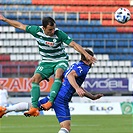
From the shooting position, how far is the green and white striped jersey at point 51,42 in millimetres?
9633

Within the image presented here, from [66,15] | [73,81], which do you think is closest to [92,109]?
[66,15]

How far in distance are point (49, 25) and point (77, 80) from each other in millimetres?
993

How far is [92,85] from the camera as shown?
85.1 feet

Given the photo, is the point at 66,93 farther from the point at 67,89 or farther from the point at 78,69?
the point at 78,69

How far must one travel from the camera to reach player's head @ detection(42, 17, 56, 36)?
9297mm

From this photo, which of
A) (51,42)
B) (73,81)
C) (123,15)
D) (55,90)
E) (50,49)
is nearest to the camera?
(73,81)

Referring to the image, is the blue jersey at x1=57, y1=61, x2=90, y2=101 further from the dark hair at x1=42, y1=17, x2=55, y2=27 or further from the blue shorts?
the dark hair at x1=42, y1=17, x2=55, y2=27

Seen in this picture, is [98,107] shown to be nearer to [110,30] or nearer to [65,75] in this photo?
[110,30]

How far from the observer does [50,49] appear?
9773 millimetres

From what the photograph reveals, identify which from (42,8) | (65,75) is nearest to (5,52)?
(42,8)

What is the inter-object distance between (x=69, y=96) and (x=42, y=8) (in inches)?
879

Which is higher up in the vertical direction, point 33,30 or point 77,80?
point 33,30

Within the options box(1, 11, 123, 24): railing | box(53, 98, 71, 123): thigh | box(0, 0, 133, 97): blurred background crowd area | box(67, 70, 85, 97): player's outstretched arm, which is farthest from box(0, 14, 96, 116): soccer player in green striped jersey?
box(1, 11, 123, 24): railing

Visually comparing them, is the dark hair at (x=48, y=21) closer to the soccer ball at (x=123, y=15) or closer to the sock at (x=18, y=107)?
the sock at (x=18, y=107)
